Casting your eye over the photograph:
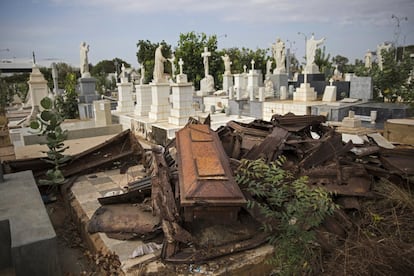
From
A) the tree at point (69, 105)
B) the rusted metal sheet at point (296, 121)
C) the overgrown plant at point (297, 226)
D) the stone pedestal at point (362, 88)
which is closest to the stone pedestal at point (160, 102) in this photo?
the tree at point (69, 105)

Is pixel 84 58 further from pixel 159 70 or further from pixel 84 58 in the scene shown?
pixel 159 70

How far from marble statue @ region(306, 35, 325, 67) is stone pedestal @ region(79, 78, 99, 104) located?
13630 millimetres

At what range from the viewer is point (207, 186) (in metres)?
2.64

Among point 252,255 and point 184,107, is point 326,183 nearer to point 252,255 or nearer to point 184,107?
point 252,255

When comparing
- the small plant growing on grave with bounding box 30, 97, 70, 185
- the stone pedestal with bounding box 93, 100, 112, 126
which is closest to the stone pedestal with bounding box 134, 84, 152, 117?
the stone pedestal with bounding box 93, 100, 112, 126

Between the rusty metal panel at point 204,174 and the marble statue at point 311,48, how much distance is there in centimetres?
1882

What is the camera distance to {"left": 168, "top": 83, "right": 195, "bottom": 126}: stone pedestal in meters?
11.0

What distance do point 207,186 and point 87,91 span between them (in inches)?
630

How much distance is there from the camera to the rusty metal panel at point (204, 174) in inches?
99.7

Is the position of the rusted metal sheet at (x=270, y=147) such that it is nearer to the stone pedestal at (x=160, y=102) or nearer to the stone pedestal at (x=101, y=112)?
the stone pedestal at (x=160, y=102)

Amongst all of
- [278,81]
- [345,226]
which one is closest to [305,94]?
[278,81]

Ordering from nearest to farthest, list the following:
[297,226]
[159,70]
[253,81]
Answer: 1. [297,226]
2. [159,70]
3. [253,81]

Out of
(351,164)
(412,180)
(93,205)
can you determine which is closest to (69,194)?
(93,205)

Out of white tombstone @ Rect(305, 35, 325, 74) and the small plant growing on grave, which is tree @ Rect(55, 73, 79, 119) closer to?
the small plant growing on grave
